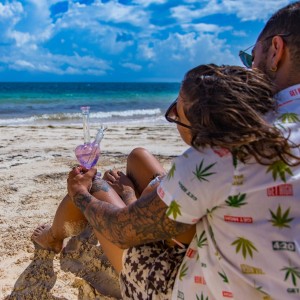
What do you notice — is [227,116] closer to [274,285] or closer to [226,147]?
[226,147]

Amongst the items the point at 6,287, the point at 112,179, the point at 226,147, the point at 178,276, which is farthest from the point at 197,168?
the point at 6,287

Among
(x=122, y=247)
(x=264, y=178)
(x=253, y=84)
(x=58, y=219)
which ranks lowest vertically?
(x=58, y=219)

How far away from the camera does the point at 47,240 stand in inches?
90.1

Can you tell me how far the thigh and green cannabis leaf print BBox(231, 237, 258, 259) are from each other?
0.92 meters

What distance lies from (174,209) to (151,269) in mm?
326

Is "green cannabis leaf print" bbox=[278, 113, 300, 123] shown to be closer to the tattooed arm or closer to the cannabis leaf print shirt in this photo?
the cannabis leaf print shirt

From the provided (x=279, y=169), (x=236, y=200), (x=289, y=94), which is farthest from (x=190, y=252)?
(x=289, y=94)

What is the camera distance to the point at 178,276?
1225 millimetres

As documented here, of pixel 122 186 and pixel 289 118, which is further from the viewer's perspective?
pixel 122 186

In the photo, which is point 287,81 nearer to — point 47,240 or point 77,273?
point 77,273

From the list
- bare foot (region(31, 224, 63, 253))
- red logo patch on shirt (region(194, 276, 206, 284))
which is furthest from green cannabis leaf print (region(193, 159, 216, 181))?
bare foot (region(31, 224, 63, 253))

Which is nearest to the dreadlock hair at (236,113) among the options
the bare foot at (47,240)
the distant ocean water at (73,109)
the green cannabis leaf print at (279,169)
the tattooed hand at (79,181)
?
the green cannabis leaf print at (279,169)

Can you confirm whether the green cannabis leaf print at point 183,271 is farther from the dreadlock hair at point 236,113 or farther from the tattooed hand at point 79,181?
the tattooed hand at point 79,181

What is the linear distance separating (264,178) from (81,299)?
4.36 feet
